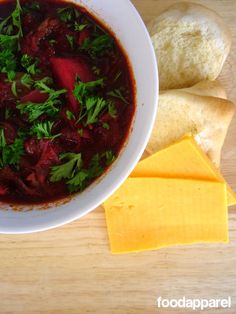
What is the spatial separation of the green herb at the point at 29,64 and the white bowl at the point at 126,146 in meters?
0.46

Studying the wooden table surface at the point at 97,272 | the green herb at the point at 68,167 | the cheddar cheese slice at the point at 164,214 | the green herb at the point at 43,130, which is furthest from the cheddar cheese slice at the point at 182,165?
the green herb at the point at 43,130

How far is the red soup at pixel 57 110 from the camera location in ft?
7.30

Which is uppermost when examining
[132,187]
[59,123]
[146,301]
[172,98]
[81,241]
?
[59,123]

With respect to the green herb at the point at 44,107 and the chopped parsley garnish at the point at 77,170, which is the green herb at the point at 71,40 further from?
the chopped parsley garnish at the point at 77,170

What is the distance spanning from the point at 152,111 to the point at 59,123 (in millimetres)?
458

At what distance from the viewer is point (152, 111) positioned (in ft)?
7.23

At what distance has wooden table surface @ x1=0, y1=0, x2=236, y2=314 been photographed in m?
2.68

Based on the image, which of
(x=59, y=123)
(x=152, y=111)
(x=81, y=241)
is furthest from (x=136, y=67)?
(x=81, y=241)

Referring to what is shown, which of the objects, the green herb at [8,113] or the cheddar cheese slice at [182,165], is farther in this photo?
the cheddar cheese slice at [182,165]

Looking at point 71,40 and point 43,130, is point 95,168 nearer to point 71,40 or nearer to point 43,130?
point 43,130

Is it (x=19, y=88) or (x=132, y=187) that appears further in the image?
(x=132, y=187)

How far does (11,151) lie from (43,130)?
0.20 metres

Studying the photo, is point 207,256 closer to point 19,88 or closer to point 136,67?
point 136,67
